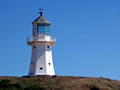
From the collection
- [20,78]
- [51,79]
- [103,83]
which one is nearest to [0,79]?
[20,78]

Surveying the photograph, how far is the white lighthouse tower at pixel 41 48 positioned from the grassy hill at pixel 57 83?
1.61 meters

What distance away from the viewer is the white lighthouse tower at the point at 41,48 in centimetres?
5156

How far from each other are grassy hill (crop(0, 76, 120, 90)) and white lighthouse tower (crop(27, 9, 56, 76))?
161 cm

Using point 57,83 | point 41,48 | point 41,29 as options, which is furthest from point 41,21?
point 57,83

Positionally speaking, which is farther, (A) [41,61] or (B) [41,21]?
(B) [41,21]

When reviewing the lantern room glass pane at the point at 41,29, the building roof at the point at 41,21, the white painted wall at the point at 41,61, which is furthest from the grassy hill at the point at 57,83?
the building roof at the point at 41,21

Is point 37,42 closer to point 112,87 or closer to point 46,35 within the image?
point 46,35

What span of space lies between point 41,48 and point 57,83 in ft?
18.4

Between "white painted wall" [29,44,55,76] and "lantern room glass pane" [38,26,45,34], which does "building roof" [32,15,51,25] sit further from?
"white painted wall" [29,44,55,76]

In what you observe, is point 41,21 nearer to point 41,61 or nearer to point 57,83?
point 41,61

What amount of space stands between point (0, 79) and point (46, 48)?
6.47m

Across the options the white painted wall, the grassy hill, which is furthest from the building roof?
the grassy hill

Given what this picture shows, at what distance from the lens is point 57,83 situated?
48031mm

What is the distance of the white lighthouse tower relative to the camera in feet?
169
